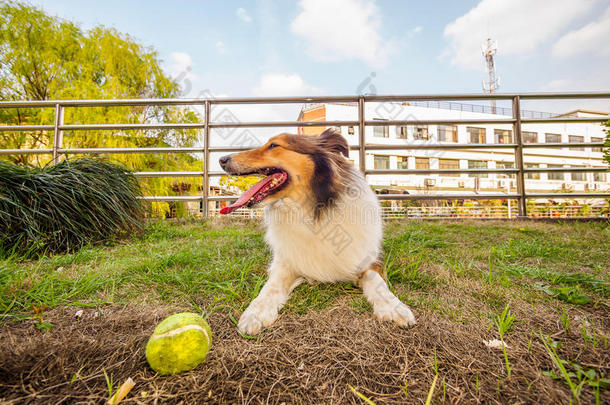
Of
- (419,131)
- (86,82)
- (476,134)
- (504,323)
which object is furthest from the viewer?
(476,134)

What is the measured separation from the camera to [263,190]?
1.64m

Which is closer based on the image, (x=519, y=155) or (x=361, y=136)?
(x=519, y=155)

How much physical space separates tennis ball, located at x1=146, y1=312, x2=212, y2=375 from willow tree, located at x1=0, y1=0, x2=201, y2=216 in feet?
20.7

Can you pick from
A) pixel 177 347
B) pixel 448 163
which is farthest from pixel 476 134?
pixel 177 347

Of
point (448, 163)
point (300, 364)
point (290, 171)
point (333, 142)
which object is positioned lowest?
point (300, 364)

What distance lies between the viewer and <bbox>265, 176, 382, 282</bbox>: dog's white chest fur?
5.01 ft

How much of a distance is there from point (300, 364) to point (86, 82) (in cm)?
991

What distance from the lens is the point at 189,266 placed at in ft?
5.75

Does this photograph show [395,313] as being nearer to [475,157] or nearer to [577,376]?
[577,376]

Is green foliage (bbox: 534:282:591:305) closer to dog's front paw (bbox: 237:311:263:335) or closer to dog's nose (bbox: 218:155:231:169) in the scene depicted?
dog's front paw (bbox: 237:311:263:335)

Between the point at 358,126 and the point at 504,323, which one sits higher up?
the point at 358,126

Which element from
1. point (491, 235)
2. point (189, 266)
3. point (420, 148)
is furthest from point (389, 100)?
point (189, 266)

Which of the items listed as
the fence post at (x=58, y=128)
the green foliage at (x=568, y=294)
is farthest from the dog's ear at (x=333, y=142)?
the fence post at (x=58, y=128)

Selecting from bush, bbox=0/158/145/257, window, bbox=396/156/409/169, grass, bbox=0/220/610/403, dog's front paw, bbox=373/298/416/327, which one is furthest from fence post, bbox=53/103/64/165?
window, bbox=396/156/409/169
